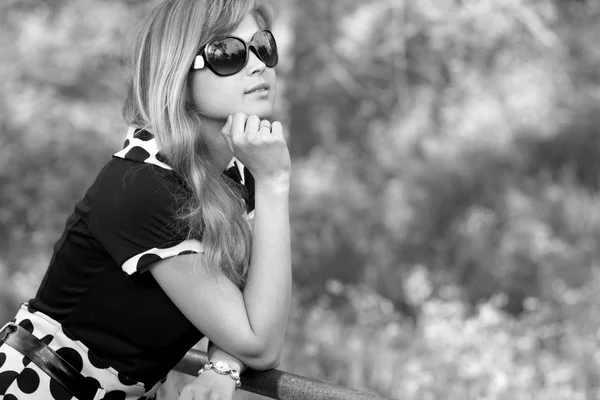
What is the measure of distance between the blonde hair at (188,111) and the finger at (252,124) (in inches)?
4.7

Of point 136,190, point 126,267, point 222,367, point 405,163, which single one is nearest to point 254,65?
point 136,190

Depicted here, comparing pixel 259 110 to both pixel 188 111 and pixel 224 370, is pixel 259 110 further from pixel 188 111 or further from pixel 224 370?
pixel 224 370

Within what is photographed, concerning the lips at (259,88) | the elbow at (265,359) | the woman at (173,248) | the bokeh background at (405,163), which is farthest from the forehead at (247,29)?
the bokeh background at (405,163)

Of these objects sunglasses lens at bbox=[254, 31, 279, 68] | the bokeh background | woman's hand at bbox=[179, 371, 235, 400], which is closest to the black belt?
woman's hand at bbox=[179, 371, 235, 400]

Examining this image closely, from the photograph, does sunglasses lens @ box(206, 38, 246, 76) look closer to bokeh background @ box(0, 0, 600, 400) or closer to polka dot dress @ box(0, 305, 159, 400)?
polka dot dress @ box(0, 305, 159, 400)

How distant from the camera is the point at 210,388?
1.65 m

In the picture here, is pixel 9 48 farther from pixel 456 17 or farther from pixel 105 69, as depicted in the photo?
pixel 456 17

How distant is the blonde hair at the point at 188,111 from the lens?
1717 millimetres

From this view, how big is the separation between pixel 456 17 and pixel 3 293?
3.83 meters

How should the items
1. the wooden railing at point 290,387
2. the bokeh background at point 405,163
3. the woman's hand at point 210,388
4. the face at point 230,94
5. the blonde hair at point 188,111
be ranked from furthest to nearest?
1. the bokeh background at point 405,163
2. the face at point 230,94
3. the blonde hair at point 188,111
4. the woman's hand at point 210,388
5. the wooden railing at point 290,387

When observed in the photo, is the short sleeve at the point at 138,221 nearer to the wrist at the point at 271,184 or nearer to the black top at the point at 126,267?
the black top at the point at 126,267

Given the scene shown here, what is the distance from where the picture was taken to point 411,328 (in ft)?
18.3

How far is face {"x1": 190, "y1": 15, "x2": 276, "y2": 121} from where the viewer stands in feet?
5.98

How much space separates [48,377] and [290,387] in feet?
1.59
